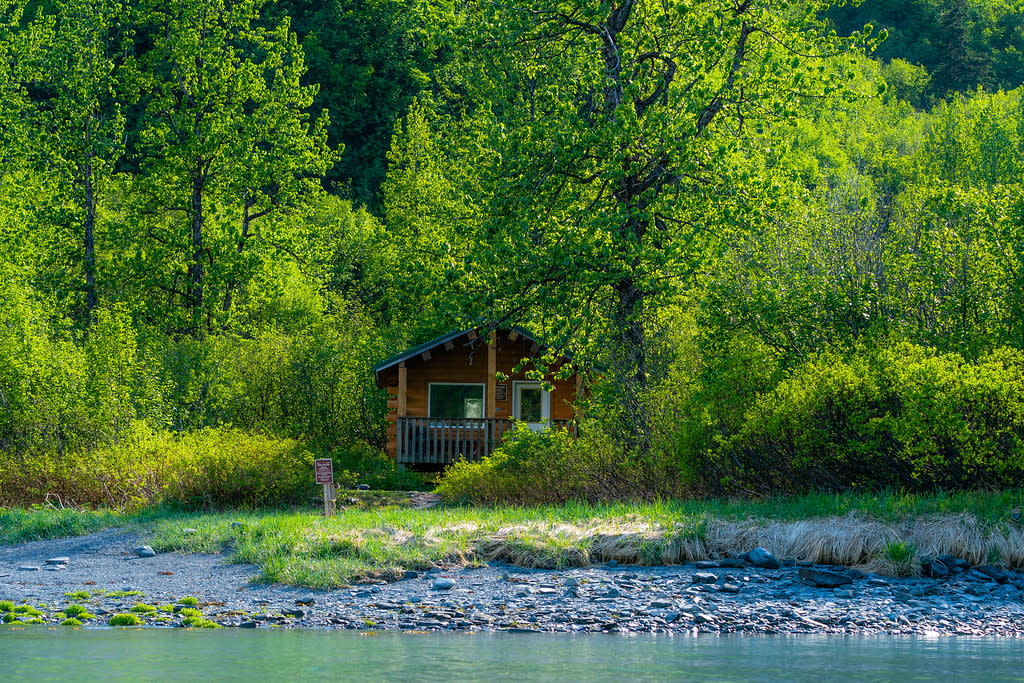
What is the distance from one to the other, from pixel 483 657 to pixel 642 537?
4.17 metres

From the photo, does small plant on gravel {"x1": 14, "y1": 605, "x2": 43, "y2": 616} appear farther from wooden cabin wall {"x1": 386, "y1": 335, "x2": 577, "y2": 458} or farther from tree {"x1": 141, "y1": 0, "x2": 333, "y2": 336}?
tree {"x1": 141, "y1": 0, "x2": 333, "y2": 336}

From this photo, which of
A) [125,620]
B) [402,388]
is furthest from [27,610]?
[402,388]

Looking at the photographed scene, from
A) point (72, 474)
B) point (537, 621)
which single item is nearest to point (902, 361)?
point (537, 621)

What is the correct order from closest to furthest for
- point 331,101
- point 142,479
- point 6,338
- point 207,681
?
1. point 207,681
2. point 142,479
3. point 6,338
4. point 331,101

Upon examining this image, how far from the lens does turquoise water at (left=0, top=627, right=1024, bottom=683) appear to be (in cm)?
811

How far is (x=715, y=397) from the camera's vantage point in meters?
15.2

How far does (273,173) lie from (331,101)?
21.3 meters

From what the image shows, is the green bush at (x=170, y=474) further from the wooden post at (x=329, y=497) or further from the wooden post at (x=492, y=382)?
the wooden post at (x=492, y=382)

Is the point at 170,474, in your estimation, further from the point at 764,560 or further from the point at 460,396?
the point at 460,396

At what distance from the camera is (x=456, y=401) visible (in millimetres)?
29281

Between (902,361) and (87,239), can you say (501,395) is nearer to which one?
(87,239)

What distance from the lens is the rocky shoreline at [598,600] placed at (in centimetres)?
1038

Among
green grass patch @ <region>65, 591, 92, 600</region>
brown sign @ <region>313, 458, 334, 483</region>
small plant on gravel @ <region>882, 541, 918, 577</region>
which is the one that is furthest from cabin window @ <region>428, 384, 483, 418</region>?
small plant on gravel @ <region>882, 541, 918, 577</region>

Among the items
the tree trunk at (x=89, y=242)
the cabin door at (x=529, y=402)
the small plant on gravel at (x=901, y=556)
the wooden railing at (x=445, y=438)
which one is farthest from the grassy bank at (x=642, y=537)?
the tree trunk at (x=89, y=242)
